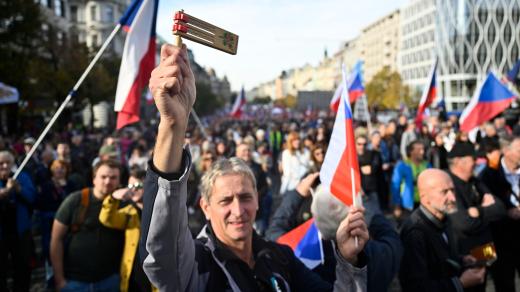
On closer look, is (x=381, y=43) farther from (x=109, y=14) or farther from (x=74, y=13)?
(x=74, y=13)

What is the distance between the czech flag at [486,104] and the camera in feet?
29.6

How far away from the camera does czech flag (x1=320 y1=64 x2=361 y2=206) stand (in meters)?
2.58

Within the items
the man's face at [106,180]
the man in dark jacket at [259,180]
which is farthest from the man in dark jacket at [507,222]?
the man's face at [106,180]

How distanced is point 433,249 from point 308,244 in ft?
2.65

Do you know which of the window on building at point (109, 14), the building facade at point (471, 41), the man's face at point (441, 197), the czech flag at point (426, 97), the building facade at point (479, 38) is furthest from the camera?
the building facade at point (471, 41)

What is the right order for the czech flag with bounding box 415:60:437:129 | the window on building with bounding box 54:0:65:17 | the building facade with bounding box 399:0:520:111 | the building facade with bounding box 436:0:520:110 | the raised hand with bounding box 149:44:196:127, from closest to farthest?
the raised hand with bounding box 149:44:196:127, the czech flag with bounding box 415:60:437:129, the window on building with bounding box 54:0:65:17, the building facade with bounding box 436:0:520:110, the building facade with bounding box 399:0:520:111

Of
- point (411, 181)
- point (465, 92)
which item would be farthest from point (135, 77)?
point (465, 92)

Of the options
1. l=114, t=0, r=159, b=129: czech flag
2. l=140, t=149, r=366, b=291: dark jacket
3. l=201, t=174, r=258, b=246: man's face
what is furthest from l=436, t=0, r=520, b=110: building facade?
l=201, t=174, r=258, b=246: man's face

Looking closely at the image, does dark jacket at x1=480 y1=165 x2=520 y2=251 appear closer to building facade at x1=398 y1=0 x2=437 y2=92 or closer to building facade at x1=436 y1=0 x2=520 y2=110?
building facade at x1=436 y1=0 x2=520 y2=110

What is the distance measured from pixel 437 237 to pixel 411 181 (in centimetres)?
378

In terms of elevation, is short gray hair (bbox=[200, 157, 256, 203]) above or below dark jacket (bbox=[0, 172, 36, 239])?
above

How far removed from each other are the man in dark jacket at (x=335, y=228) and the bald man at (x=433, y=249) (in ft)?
0.83

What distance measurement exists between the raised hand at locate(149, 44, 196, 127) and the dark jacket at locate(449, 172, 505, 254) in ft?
10.1

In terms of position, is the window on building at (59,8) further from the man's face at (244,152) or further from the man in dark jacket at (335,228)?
the man in dark jacket at (335,228)
